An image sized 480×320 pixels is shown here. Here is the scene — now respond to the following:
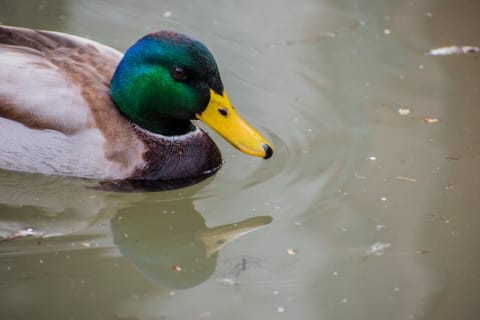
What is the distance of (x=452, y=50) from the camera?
27.9 feet

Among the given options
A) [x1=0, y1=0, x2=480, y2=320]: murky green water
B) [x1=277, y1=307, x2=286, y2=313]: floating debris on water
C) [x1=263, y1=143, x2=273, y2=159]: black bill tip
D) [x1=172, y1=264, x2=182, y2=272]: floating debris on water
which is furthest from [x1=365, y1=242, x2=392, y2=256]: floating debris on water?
[x1=172, y1=264, x2=182, y2=272]: floating debris on water

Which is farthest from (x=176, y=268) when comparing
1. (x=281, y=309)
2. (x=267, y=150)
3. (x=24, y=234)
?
(x=267, y=150)

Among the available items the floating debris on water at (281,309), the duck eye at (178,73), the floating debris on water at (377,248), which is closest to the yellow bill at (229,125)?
the duck eye at (178,73)

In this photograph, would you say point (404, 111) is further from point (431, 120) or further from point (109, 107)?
point (109, 107)

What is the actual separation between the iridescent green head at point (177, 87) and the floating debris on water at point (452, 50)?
9.33 ft

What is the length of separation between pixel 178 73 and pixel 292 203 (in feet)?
4.05

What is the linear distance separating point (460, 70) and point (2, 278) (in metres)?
4.76

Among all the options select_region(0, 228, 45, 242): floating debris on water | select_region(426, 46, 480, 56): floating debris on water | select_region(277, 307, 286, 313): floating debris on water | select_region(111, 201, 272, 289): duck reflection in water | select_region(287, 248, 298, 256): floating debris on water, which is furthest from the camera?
select_region(426, 46, 480, 56): floating debris on water

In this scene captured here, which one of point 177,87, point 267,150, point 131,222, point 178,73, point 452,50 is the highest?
point 178,73

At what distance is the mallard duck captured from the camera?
6.24 m

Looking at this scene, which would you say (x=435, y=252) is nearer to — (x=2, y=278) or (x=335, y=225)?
(x=335, y=225)

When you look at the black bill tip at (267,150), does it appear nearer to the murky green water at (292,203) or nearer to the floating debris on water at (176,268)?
the murky green water at (292,203)

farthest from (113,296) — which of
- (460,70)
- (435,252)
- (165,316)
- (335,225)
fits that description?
(460,70)

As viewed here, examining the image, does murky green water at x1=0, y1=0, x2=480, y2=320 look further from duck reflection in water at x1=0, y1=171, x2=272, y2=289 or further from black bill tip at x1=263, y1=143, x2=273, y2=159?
black bill tip at x1=263, y1=143, x2=273, y2=159
